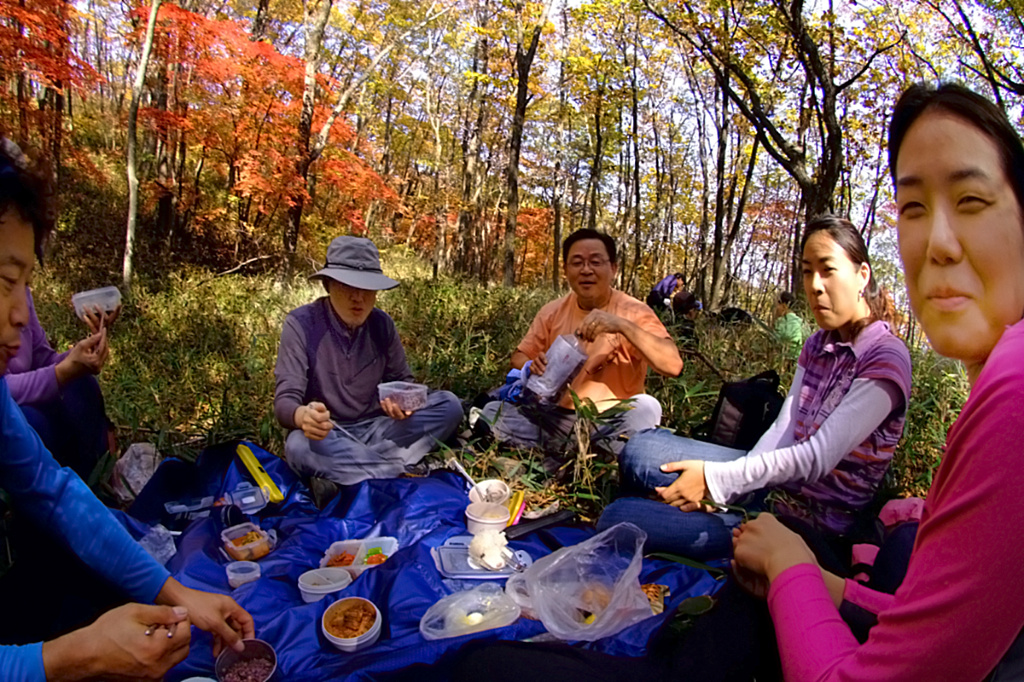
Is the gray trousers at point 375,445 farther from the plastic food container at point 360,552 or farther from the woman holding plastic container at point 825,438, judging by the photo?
the woman holding plastic container at point 825,438

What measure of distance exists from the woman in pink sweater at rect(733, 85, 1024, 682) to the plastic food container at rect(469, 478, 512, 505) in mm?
1871

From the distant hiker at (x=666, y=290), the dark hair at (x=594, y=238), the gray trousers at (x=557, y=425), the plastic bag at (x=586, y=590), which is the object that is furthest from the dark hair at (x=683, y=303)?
the plastic bag at (x=586, y=590)

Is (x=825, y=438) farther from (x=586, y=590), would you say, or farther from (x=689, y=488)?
(x=586, y=590)

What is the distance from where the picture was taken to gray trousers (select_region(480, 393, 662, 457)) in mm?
3092

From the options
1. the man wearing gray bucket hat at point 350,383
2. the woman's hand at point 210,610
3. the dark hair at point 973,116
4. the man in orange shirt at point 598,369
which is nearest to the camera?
the dark hair at point 973,116

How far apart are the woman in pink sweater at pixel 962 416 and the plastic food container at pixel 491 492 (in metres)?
1.87

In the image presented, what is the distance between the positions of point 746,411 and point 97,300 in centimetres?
311

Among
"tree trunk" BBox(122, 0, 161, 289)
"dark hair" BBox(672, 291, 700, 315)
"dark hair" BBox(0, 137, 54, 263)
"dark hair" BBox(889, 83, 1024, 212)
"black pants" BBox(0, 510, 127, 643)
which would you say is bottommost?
"black pants" BBox(0, 510, 127, 643)

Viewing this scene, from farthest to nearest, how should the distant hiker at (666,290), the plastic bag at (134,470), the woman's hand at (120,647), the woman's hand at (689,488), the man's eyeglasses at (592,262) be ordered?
1. the distant hiker at (666,290)
2. the man's eyeglasses at (592,262)
3. the plastic bag at (134,470)
4. the woman's hand at (689,488)
5. the woman's hand at (120,647)

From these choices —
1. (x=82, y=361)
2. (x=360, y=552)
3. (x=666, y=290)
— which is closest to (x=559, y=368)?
(x=360, y=552)

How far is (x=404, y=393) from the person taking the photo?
2.93 m

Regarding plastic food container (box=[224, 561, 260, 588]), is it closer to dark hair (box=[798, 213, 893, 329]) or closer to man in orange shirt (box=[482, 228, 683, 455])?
man in orange shirt (box=[482, 228, 683, 455])

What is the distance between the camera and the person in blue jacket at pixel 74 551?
107 cm

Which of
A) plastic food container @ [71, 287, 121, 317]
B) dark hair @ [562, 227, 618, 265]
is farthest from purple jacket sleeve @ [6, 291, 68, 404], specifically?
dark hair @ [562, 227, 618, 265]
